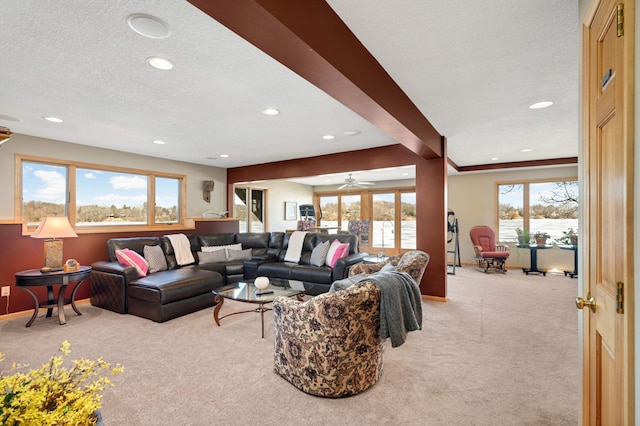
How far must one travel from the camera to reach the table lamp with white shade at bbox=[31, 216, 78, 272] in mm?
3742

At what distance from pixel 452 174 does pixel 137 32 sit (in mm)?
7582

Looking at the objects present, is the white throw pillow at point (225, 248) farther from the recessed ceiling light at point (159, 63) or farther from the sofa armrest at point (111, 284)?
the recessed ceiling light at point (159, 63)

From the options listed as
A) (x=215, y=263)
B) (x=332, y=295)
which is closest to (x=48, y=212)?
(x=215, y=263)

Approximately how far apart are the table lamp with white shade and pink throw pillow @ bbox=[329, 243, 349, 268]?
352 centimetres

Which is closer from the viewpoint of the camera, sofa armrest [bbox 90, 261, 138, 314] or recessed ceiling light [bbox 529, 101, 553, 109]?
recessed ceiling light [bbox 529, 101, 553, 109]

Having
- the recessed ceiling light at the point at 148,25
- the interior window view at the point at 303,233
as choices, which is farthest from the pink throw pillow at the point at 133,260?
the recessed ceiling light at the point at 148,25

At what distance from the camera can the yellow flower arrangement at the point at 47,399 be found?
2.16ft

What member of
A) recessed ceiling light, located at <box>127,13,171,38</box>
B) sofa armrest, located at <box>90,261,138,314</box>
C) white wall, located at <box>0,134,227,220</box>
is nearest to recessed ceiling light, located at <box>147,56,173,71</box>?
recessed ceiling light, located at <box>127,13,171,38</box>

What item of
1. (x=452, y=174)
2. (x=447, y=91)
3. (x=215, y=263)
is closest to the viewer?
(x=447, y=91)

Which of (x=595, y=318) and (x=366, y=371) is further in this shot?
(x=366, y=371)

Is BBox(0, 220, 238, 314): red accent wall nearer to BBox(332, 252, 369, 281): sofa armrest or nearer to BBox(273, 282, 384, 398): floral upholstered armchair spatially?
BBox(332, 252, 369, 281): sofa armrest

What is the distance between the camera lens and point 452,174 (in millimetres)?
8016

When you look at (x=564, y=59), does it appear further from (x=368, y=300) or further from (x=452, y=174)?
(x=452, y=174)

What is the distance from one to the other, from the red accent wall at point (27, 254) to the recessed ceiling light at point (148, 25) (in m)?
3.84
